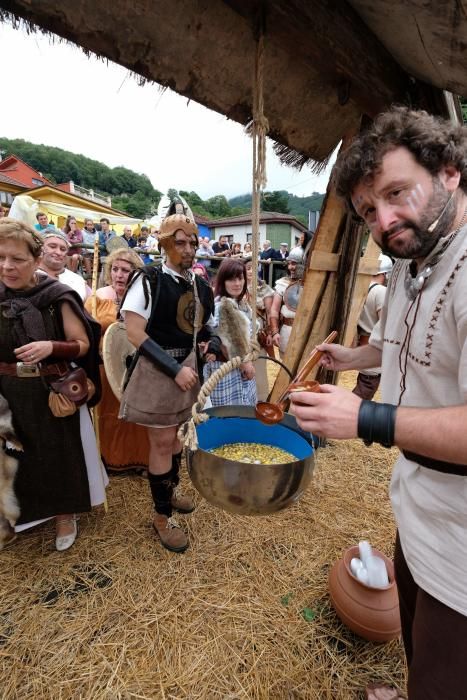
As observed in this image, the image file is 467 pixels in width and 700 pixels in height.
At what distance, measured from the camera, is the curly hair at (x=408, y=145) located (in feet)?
3.08

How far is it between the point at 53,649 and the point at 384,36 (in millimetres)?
3393

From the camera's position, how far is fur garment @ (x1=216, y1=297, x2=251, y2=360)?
3.25 meters

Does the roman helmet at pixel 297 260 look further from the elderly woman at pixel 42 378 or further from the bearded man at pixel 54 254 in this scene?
the elderly woman at pixel 42 378

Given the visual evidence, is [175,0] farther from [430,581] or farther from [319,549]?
[319,549]

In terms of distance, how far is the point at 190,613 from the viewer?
1965mm

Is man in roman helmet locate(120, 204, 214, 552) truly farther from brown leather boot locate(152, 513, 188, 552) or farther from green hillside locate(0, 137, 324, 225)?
green hillside locate(0, 137, 324, 225)

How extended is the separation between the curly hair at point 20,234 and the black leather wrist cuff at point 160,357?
860 mm

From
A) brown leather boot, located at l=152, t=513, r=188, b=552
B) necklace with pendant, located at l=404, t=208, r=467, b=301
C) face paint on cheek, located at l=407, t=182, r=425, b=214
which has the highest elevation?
face paint on cheek, located at l=407, t=182, r=425, b=214

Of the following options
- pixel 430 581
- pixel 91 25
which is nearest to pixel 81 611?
pixel 430 581

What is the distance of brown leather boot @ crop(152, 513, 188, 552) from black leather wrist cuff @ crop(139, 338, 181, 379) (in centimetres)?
113

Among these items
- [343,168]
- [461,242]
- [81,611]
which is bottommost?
[81,611]

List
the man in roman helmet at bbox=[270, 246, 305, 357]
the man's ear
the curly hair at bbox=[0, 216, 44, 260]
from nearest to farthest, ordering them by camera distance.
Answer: the man's ear
the curly hair at bbox=[0, 216, 44, 260]
the man in roman helmet at bbox=[270, 246, 305, 357]

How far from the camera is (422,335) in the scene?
0.94 m

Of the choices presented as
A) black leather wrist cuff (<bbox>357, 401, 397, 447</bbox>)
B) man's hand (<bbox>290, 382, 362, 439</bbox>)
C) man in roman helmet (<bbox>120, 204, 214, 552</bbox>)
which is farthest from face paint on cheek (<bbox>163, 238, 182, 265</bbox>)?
black leather wrist cuff (<bbox>357, 401, 397, 447</bbox>)
